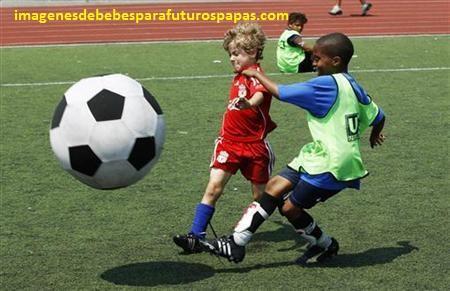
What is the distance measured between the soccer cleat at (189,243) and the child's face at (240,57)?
3.58 feet

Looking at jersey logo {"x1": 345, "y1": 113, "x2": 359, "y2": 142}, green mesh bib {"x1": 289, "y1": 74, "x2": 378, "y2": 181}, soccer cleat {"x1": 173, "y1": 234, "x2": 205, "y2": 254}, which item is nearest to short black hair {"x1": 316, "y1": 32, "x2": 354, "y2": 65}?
green mesh bib {"x1": 289, "y1": 74, "x2": 378, "y2": 181}

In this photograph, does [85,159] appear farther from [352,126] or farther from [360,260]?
[360,260]

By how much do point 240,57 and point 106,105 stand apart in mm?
1033

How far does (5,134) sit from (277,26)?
451 inches

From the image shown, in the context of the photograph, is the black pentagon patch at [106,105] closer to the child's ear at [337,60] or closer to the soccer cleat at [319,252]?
the child's ear at [337,60]

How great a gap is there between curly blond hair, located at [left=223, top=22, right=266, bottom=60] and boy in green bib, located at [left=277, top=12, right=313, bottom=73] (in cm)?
639

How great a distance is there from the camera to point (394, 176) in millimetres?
7582

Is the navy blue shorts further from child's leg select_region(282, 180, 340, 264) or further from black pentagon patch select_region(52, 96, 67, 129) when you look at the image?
black pentagon patch select_region(52, 96, 67, 129)

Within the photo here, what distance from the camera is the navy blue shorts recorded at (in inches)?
209

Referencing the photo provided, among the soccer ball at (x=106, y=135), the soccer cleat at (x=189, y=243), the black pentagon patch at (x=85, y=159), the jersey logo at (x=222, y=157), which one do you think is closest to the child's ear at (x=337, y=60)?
the jersey logo at (x=222, y=157)

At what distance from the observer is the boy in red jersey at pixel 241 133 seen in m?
5.73

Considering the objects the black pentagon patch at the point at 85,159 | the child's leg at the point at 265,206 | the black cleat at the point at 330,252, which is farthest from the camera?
the black cleat at the point at 330,252

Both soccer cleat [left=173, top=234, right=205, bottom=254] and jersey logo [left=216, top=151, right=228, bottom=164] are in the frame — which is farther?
jersey logo [left=216, top=151, right=228, bottom=164]

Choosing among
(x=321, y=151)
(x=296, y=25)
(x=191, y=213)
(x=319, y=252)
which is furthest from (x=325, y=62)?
(x=296, y=25)
